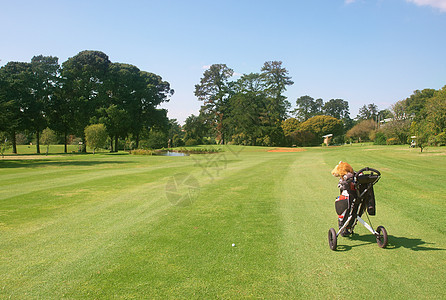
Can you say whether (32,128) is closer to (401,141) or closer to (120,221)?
(120,221)

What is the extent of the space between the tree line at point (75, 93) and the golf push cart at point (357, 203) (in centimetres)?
4190

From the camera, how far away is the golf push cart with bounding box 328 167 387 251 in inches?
186

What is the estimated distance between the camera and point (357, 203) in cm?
493

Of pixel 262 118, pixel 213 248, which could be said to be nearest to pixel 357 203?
pixel 213 248

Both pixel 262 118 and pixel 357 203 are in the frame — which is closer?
pixel 357 203

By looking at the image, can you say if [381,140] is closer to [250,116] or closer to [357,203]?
[250,116]

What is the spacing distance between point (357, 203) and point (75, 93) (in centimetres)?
4960

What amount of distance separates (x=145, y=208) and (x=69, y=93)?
45.9 m

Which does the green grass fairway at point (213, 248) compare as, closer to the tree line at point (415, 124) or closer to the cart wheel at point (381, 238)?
the cart wheel at point (381, 238)

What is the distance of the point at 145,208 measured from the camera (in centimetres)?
770

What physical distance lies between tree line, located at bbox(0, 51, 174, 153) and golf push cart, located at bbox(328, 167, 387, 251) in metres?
41.9

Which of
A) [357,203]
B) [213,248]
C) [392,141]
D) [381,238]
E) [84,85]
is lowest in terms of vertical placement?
[213,248]

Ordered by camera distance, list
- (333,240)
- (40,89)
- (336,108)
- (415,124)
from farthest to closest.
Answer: (336,108) → (40,89) → (415,124) → (333,240)

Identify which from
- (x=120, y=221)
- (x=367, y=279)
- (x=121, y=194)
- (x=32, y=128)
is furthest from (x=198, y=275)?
(x=32, y=128)
